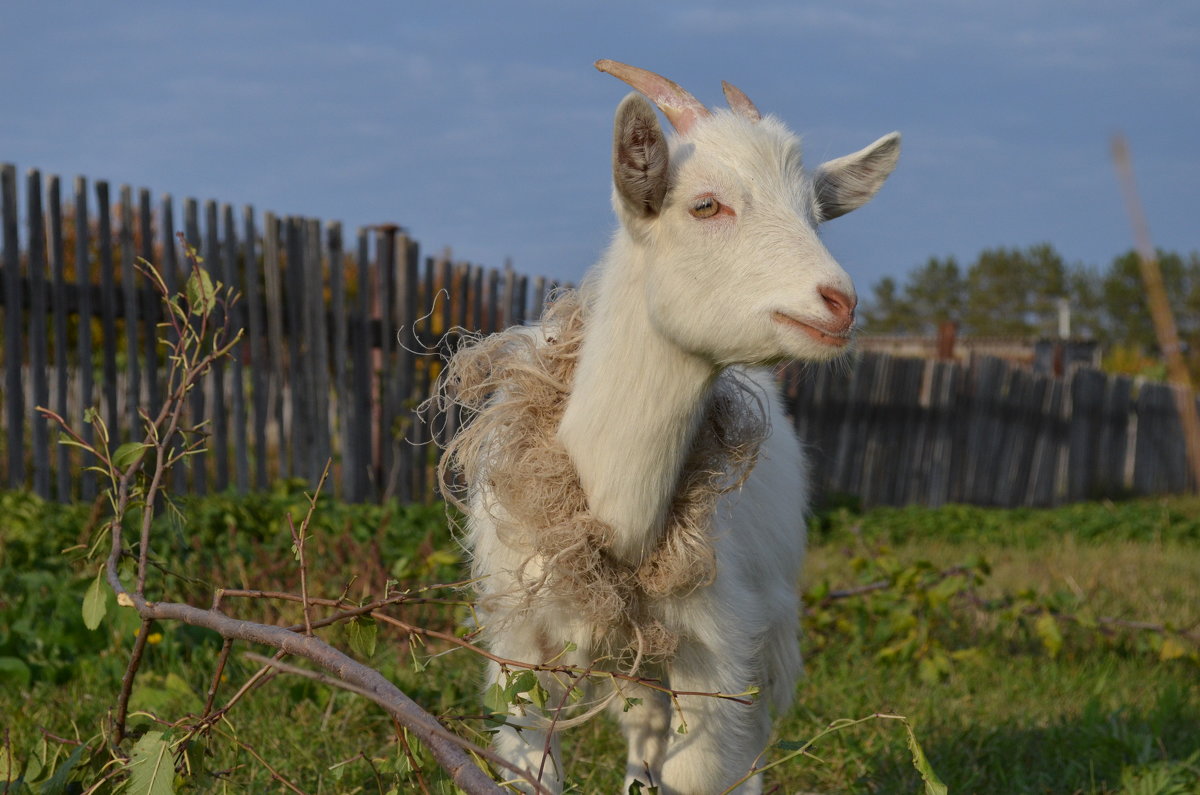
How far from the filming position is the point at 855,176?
2982 millimetres

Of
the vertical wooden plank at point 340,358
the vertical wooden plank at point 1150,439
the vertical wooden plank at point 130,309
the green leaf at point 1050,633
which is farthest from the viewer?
the vertical wooden plank at point 1150,439

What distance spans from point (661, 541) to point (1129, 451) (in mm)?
18489

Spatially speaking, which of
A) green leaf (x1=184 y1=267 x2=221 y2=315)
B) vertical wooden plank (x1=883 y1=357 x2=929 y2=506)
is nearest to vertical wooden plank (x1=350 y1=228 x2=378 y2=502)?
green leaf (x1=184 y1=267 x2=221 y2=315)

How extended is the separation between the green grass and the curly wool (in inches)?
16.9

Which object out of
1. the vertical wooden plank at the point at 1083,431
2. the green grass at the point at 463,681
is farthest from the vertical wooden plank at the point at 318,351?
the vertical wooden plank at the point at 1083,431

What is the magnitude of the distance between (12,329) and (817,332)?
5.37 meters

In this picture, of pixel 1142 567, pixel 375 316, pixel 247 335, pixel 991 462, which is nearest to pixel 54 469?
pixel 247 335

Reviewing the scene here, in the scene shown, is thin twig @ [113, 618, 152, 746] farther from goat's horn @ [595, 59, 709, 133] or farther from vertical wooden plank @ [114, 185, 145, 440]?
vertical wooden plank @ [114, 185, 145, 440]

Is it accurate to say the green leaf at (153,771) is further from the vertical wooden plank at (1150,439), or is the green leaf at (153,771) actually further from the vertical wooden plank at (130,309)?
the vertical wooden plank at (1150,439)

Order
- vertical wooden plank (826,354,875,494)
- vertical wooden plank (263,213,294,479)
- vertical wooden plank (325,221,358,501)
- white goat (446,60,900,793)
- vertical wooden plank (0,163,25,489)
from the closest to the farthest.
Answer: white goat (446,60,900,793) → vertical wooden plank (0,163,25,489) → vertical wooden plank (263,213,294,479) → vertical wooden plank (325,221,358,501) → vertical wooden plank (826,354,875,494)

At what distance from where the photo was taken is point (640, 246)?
261 centimetres

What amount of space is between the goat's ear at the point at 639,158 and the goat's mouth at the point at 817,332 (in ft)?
1.36

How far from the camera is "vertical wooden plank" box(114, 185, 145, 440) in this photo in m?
6.47

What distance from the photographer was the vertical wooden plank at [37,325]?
627cm
